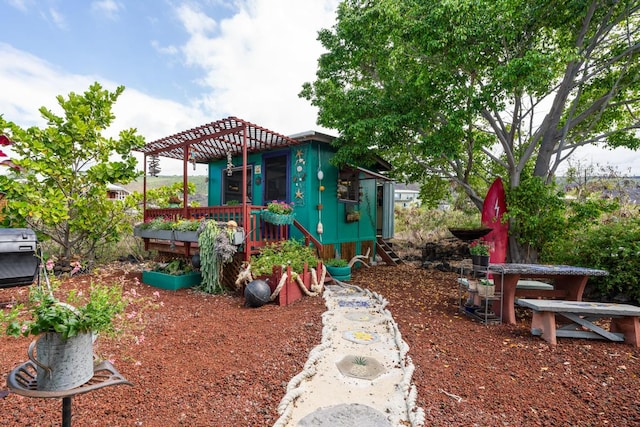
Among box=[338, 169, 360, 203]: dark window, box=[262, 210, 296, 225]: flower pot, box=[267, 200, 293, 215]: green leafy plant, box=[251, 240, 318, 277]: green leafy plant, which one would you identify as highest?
box=[338, 169, 360, 203]: dark window

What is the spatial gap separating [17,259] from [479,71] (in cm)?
828

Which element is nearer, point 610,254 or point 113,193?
point 610,254

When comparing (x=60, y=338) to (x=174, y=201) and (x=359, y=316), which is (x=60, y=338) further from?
(x=174, y=201)

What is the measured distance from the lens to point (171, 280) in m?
5.90

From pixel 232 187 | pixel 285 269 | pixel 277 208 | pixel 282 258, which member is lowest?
pixel 285 269

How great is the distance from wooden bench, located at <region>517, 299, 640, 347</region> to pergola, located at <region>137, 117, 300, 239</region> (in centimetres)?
463

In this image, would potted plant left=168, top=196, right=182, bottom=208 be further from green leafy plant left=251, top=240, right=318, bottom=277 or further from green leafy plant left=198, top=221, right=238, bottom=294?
green leafy plant left=251, top=240, right=318, bottom=277

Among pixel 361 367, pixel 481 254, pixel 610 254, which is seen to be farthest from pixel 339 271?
pixel 610 254

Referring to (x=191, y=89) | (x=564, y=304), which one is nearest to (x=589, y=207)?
(x=564, y=304)

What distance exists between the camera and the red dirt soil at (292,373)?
6.96ft

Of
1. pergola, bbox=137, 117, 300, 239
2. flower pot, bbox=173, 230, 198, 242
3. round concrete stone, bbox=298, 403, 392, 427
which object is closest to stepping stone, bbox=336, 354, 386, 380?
round concrete stone, bbox=298, 403, 392, 427

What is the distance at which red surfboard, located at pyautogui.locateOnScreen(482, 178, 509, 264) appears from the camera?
246 inches

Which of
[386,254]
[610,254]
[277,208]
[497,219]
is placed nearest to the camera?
[610,254]

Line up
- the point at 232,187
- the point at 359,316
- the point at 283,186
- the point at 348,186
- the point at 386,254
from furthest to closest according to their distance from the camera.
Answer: the point at 386,254, the point at 232,187, the point at 348,186, the point at 283,186, the point at 359,316
